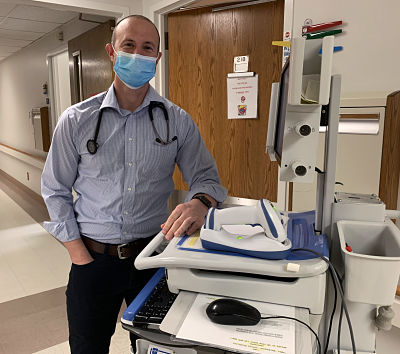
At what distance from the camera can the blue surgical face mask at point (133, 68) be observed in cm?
131

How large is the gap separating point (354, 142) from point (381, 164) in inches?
5.8

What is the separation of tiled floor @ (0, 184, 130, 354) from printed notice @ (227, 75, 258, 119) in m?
1.55

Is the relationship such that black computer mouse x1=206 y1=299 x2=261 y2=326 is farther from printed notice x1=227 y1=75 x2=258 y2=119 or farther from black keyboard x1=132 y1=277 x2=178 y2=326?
printed notice x1=227 y1=75 x2=258 y2=119

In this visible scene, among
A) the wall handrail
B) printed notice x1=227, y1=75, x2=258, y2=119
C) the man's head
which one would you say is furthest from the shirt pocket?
the wall handrail

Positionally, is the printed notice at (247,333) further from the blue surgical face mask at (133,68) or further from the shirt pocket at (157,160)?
the blue surgical face mask at (133,68)

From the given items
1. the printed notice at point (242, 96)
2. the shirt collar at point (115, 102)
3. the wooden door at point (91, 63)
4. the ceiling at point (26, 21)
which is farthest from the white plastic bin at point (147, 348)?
the ceiling at point (26, 21)

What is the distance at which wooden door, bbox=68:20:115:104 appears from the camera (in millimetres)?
2828

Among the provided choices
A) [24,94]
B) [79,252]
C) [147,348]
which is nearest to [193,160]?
[79,252]

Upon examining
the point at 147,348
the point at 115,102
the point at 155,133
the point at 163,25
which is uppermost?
the point at 163,25

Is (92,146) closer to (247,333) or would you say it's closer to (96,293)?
(96,293)

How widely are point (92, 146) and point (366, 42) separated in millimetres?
1296

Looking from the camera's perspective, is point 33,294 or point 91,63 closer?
point 33,294

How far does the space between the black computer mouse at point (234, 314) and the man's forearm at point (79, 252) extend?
753 mm

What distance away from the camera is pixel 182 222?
3.11 feet
